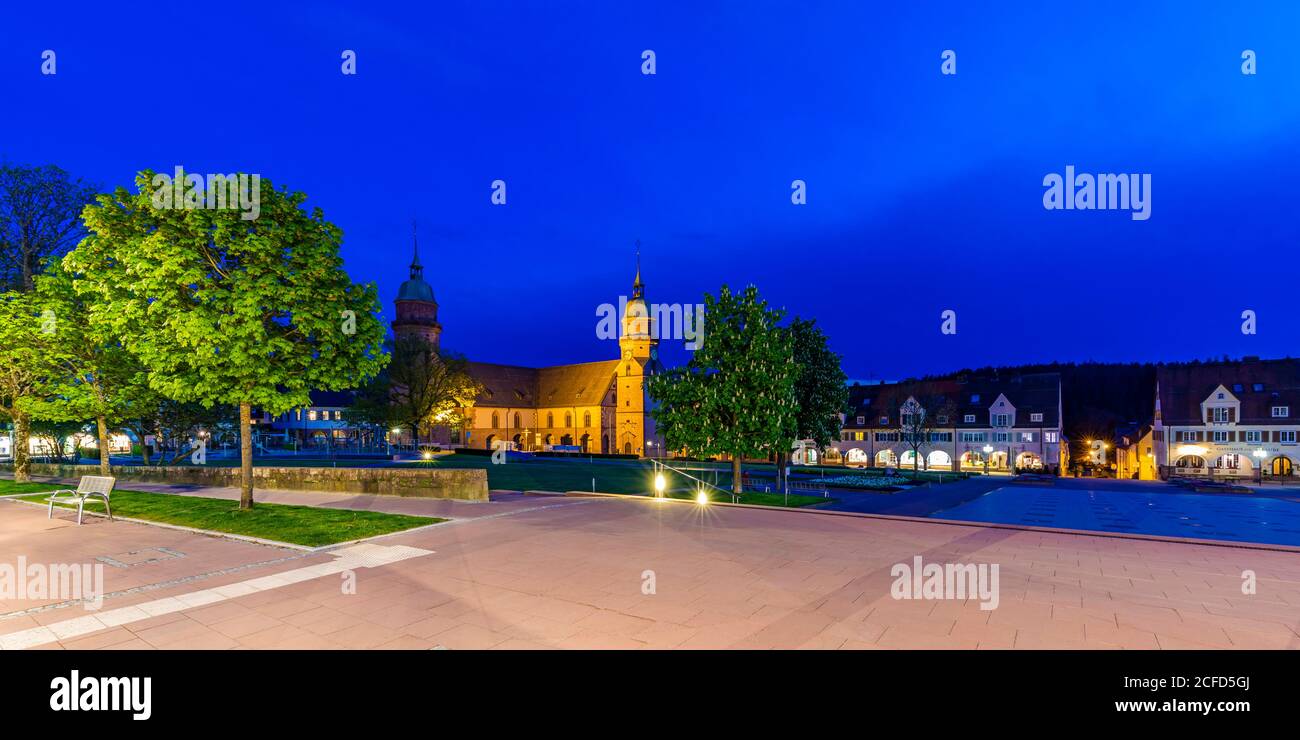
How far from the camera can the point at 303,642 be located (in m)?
6.30

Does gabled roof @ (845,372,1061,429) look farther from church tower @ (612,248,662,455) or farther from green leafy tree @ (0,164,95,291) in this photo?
green leafy tree @ (0,164,95,291)

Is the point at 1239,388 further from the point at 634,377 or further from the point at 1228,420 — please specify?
the point at 634,377

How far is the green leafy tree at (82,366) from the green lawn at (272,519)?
474cm

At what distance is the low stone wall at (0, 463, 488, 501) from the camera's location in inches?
746

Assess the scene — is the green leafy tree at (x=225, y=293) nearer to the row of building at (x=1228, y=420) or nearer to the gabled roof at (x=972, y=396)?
the gabled roof at (x=972, y=396)

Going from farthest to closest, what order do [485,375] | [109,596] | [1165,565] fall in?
[485,375] → [1165,565] → [109,596]

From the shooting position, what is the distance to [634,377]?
3445 inches

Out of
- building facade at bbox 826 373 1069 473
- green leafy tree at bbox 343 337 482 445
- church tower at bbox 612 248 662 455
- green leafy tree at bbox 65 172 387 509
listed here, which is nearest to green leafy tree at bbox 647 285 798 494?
green leafy tree at bbox 65 172 387 509

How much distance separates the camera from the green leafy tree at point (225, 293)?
46.0ft

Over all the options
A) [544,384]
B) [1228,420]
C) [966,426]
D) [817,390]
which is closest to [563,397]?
[544,384]
